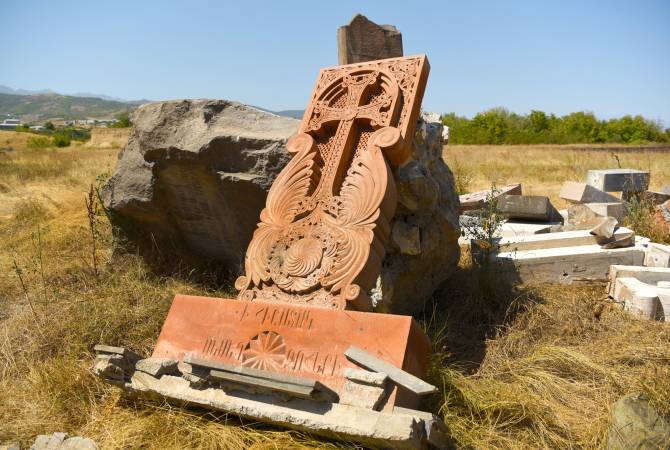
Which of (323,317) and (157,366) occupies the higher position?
(323,317)

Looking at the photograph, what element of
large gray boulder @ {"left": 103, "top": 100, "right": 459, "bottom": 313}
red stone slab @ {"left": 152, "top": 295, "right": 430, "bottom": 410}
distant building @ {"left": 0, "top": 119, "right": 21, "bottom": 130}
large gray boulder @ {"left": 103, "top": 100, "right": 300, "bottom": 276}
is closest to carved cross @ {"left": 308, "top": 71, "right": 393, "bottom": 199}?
large gray boulder @ {"left": 103, "top": 100, "right": 459, "bottom": 313}

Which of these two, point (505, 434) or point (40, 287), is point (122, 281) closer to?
point (40, 287)

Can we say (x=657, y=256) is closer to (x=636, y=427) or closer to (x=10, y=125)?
(x=636, y=427)

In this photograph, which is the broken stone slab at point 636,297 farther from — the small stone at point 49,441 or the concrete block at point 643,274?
the small stone at point 49,441

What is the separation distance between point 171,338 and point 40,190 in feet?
30.9

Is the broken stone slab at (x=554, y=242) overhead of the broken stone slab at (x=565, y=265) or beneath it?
overhead

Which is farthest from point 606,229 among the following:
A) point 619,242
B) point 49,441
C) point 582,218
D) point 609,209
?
point 49,441

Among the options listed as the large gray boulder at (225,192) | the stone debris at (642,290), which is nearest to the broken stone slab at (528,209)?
the stone debris at (642,290)

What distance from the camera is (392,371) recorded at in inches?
97.1

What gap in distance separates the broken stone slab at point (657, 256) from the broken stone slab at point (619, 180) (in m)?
3.12

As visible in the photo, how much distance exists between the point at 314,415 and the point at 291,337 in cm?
52

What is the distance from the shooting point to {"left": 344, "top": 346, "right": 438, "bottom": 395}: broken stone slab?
93.1 inches

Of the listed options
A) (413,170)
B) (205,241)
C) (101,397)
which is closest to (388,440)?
(101,397)

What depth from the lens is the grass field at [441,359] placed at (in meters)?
2.72
